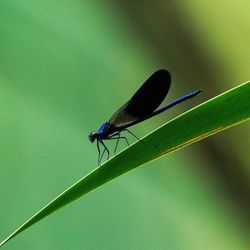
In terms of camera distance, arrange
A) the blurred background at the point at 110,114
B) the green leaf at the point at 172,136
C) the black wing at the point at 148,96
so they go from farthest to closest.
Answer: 1. the blurred background at the point at 110,114
2. the black wing at the point at 148,96
3. the green leaf at the point at 172,136

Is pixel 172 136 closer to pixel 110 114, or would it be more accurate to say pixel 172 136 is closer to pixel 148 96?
pixel 148 96

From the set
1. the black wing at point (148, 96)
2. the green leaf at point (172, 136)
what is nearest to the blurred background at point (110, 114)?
the black wing at point (148, 96)

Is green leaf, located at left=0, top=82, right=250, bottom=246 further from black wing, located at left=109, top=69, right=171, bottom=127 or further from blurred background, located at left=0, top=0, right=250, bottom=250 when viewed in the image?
blurred background, located at left=0, top=0, right=250, bottom=250

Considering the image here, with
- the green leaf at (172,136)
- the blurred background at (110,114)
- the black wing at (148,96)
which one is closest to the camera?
the green leaf at (172,136)

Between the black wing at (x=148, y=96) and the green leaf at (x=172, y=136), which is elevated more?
the black wing at (x=148, y=96)

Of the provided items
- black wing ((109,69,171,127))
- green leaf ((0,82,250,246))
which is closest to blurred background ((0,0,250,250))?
black wing ((109,69,171,127))

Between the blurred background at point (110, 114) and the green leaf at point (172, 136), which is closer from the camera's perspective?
the green leaf at point (172, 136)

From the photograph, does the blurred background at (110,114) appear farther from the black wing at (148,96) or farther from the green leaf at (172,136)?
the green leaf at (172,136)
